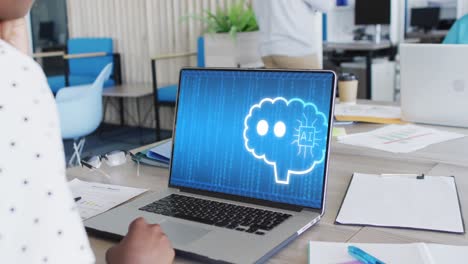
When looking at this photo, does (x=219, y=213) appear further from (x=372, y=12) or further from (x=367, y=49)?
(x=372, y=12)

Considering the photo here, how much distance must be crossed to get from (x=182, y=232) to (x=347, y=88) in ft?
5.06

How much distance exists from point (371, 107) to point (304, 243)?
147 centimetres

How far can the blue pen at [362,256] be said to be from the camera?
0.84m

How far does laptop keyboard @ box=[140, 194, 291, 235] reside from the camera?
101cm

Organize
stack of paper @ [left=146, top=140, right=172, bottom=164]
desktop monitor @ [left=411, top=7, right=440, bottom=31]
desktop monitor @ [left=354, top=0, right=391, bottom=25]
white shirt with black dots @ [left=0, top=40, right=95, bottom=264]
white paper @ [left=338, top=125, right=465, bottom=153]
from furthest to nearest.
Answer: desktop monitor @ [left=411, top=7, right=440, bottom=31], desktop monitor @ [left=354, top=0, right=391, bottom=25], white paper @ [left=338, top=125, right=465, bottom=153], stack of paper @ [left=146, top=140, right=172, bottom=164], white shirt with black dots @ [left=0, top=40, right=95, bottom=264]

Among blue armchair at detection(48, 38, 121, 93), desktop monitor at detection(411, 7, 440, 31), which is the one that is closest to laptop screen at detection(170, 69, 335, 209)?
blue armchair at detection(48, 38, 121, 93)

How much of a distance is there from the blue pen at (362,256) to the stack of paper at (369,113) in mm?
1201

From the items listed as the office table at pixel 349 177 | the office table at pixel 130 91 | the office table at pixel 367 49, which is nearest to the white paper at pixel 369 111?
the office table at pixel 349 177

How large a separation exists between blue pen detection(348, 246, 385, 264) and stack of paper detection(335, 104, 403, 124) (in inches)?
47.3

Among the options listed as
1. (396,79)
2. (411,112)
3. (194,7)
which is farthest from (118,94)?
(411,112)

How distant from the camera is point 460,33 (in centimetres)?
259

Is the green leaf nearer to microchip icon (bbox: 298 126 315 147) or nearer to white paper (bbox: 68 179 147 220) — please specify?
white paper (bbox: 68 179 147 220)

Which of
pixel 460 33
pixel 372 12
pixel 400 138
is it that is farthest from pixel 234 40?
pixel 400 138

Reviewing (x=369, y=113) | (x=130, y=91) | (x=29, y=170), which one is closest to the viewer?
(x=29, y=170)
